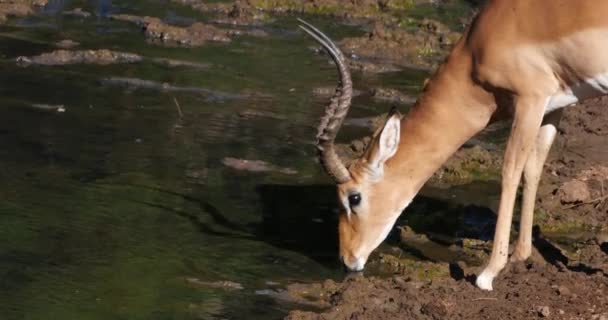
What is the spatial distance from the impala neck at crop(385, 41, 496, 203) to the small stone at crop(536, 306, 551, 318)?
1.52m

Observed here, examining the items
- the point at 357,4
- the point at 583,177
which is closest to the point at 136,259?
the point at 583,177

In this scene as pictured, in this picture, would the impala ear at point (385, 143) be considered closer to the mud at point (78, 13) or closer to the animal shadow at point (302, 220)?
the animal shadow at point (302, 220)

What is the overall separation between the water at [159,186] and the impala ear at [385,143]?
89 cm

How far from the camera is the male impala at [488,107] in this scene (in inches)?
352

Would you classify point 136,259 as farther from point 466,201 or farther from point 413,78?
point 413,78

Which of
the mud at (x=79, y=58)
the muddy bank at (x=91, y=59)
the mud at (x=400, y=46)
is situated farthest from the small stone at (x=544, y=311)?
the mud at (x=400, y=46)

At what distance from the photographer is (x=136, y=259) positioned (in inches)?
376

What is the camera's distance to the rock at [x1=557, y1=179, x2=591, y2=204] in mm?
11359

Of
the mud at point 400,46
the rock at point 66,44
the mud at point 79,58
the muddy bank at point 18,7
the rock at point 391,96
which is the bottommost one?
the mud at point 400,46

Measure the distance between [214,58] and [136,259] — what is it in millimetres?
7270

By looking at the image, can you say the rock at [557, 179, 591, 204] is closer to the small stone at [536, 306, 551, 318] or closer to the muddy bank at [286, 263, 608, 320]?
the muddy bank at [286, 263, 608, 320]

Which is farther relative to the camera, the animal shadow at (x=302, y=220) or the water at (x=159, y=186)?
the animal shadow at (x=302, y=220)

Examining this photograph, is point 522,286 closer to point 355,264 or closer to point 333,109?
point 355,264

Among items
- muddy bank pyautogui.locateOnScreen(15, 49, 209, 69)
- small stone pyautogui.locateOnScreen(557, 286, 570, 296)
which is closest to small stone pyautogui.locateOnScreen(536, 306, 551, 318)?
small stone pyautogui.locateOnScreen(557, 286, 570, 296)
